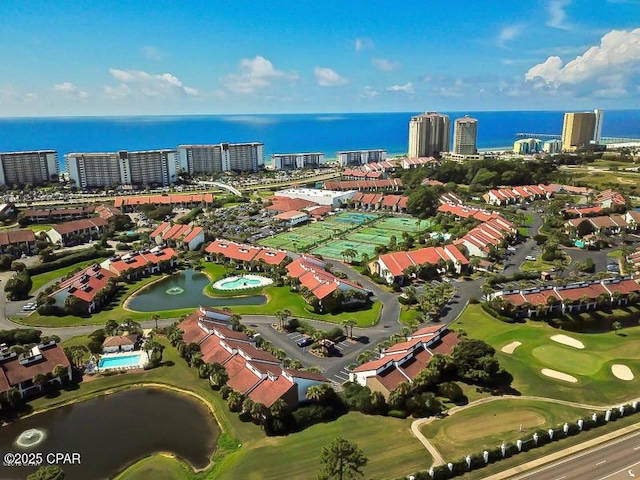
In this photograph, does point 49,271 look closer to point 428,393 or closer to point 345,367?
point 345,367

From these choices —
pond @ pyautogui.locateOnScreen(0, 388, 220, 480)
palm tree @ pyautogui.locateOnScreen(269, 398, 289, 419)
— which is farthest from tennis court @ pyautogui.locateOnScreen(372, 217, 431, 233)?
pond @ pyautogui.locateOnScreen(0, 388, 220, 480)

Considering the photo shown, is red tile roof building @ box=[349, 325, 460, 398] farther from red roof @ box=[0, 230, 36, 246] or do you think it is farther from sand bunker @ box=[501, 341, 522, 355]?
red roof @ box=[0, 230, 36, 246]

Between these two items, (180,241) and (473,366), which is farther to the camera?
(180,241)

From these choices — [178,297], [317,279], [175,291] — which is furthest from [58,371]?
[317,279]

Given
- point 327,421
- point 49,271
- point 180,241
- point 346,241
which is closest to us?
point 327,421

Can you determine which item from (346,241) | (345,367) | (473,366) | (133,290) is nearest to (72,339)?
(133,290)

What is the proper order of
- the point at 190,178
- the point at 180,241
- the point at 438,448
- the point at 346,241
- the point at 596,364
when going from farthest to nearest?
the point at 190,178 < the point at 346,241 < the point at 180,241 < the point at 596,364 < the point at 438,448
